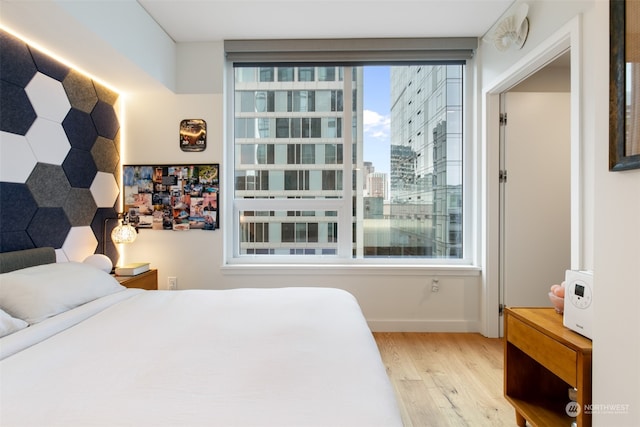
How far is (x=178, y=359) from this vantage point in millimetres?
1028

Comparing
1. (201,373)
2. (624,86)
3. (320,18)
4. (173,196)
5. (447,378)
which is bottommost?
(447,378)

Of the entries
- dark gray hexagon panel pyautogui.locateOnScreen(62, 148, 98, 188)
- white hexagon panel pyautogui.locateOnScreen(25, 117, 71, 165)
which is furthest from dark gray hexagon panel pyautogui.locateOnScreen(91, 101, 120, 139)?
white hexagon panel pyautogui.locateOnScreen(25, 117, 71, 165)

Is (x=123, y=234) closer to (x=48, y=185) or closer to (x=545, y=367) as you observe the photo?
(x=48, y=185)

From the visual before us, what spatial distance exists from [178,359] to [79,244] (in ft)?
6.11

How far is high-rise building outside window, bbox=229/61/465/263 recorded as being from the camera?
2918mm

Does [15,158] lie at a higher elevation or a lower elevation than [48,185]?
higher

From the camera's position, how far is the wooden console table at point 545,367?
1.16 metres

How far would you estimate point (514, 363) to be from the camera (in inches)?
63.7

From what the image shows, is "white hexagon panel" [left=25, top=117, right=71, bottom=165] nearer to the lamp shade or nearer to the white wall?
the lamp shade

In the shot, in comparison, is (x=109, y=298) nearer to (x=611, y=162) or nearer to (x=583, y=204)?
(x=611, y=162)

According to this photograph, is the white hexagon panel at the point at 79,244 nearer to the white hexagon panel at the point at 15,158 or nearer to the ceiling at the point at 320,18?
the white hexagon panel at the point at 15,158

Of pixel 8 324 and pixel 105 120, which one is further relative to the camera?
pixel 105 120

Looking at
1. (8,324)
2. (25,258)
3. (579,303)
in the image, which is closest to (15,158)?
(25,258)

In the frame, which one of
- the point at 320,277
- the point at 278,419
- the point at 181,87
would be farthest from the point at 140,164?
the point at 278,419
